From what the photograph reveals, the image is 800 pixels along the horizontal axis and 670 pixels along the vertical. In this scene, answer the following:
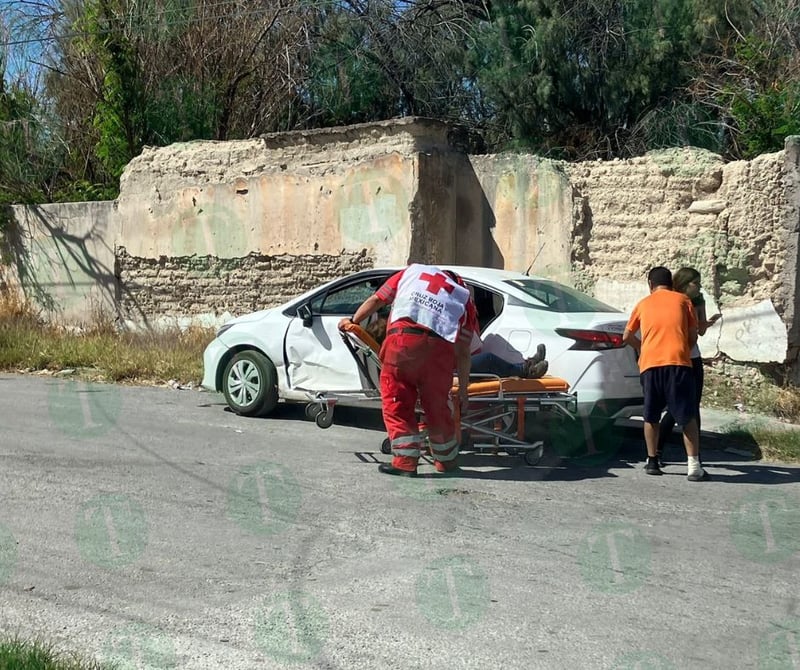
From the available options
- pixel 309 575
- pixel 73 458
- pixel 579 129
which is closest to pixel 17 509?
pixel 73 458

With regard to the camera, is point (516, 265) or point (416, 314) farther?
point (516, 265)

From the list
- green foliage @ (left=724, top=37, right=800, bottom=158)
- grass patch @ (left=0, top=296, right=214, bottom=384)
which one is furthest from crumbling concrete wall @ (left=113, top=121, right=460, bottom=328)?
green foliage @ (left=724, top=37, right=800, bottom=158)

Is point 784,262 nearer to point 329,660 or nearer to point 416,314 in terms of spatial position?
point 416,314

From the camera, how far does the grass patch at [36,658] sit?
12.6 feet

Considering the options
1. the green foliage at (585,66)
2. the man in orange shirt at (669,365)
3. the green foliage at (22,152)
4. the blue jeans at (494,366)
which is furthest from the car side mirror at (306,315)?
the green foliage at (22,152)

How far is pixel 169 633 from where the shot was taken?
14.8ft

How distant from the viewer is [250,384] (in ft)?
33.1

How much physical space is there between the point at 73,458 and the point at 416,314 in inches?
117

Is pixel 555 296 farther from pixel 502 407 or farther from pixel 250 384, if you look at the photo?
pixel 250 384

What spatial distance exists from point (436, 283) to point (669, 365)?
1901mm

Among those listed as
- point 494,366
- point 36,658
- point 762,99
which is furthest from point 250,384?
point 762,99

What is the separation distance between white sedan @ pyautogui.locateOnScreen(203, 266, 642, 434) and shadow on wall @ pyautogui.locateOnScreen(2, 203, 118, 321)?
24.3ft

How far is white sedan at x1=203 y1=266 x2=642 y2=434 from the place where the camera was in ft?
27.1

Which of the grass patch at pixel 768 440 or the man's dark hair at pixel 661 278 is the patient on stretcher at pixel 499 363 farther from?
the grass patch at pixel 768 440
